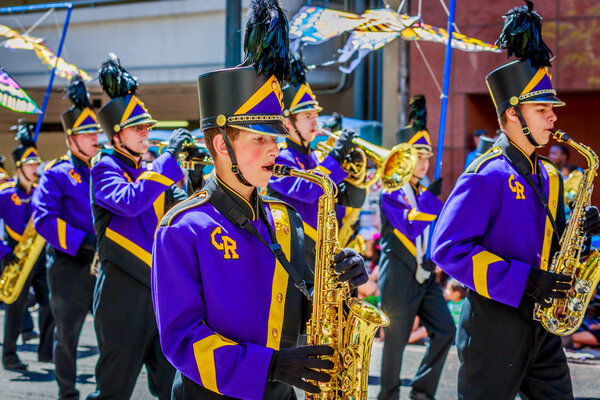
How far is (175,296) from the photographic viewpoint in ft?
8.68

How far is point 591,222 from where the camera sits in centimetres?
388

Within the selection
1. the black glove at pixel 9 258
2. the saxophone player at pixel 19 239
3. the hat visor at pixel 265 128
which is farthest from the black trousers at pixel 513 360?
the black glove at pixel 9 258

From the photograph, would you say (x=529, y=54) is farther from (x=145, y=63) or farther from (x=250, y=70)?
(x=145, y=63)

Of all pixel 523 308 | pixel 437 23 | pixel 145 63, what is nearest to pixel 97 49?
pixel 145 63

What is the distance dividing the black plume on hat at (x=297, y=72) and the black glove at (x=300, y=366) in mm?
3969

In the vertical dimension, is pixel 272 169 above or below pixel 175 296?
above

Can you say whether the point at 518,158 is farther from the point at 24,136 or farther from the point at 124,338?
the point at 24,136

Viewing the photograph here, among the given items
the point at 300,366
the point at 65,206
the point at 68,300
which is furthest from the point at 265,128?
the point at 68,300

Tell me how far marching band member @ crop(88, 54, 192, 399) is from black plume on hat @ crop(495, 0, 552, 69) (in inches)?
81.0

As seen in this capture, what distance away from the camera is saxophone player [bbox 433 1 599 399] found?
3.72 meters

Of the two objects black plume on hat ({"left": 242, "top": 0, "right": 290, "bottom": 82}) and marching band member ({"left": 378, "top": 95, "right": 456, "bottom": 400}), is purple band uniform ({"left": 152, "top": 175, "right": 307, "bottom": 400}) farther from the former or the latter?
marching band member ({"left": 378, "top": 95, "right": 456, "bottom": 400})

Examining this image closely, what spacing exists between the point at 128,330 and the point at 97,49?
40.1 feet

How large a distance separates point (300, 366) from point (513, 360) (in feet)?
5.24

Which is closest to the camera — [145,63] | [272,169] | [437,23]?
[272,169]
